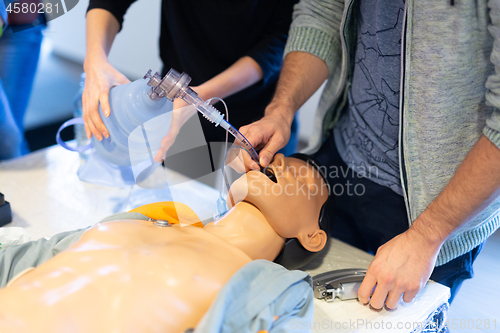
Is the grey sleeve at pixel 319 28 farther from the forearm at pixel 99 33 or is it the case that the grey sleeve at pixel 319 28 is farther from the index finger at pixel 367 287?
the index finger at pixel 367 287

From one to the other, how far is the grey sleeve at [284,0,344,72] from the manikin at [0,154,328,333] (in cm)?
56

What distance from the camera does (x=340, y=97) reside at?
1417 millimetres

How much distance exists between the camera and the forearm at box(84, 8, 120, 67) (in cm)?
132

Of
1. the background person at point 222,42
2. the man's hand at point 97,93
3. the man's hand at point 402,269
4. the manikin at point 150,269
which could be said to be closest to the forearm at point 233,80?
the background person at point 222,42

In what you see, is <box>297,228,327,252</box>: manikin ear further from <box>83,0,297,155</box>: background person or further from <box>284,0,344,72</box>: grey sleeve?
<box>284,0,344,72</box>: grey sleeve

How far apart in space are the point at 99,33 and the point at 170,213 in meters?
0.74

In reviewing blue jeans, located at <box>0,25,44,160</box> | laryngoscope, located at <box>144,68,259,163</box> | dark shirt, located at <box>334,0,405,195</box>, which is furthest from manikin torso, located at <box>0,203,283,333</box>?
blue jeans, located at <box>0,25,44,160</box>

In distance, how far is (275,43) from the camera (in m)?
1.53

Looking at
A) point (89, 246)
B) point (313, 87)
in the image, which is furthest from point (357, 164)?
point (89, 246)

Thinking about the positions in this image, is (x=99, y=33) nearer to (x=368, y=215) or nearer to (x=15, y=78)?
(x=15, y=78)

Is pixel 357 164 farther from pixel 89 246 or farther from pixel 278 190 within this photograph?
pixel 89 246

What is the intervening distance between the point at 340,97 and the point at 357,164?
0.26 meters

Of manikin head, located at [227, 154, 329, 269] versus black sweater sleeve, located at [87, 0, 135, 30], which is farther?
black sweater sleeve, located at [87, 0, 135, 30]

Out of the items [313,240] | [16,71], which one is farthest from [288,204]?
[16,71]
